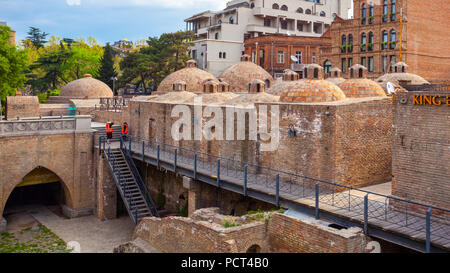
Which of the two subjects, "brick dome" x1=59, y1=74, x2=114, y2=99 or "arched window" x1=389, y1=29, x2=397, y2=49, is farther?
"brick dome" x1=59, y1=74, x2=114, y2=99

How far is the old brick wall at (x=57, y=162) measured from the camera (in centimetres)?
2277

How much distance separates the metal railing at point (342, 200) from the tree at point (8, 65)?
1930cm

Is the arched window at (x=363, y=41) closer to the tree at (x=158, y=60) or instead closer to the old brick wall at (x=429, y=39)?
the old brick wall at (x=429, y=39)

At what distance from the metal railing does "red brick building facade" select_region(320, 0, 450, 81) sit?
77.0 ft

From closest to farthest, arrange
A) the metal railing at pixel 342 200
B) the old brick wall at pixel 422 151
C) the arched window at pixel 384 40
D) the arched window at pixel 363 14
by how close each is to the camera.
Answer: the metal railing at pixel 342 200, the old brick wall at pixel 422 151, the arched window at pixel 384 40, the arched window at pixel 363 14

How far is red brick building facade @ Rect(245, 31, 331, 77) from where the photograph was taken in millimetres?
51531

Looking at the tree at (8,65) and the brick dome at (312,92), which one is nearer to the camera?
the brick dome at (312,92)

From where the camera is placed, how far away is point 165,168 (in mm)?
22078

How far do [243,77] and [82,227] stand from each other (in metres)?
17.0

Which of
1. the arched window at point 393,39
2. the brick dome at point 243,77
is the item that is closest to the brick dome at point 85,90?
the brick dome at point 243,77

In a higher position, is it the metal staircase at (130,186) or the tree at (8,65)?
the tree at (8,65)

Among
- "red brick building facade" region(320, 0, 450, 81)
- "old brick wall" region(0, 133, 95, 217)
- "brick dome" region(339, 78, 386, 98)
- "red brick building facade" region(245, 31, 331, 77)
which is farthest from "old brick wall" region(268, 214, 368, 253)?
"red brick building facade" region(245, 31, 331, 77)

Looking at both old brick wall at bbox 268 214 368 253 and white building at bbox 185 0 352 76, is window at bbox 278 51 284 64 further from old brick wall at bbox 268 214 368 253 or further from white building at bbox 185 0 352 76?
old brick wall at bbox 268 214 368 253

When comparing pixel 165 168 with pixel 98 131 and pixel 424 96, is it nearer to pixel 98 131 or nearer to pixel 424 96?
pixel 98 131
